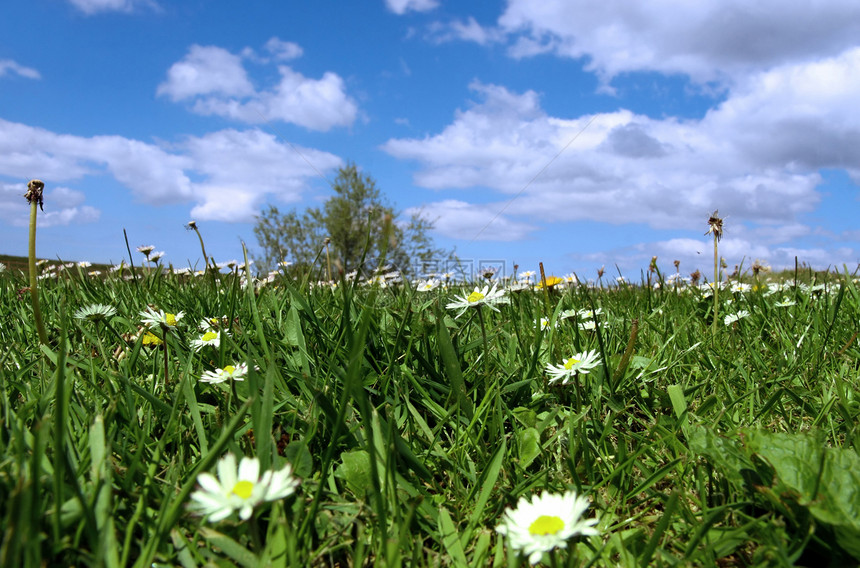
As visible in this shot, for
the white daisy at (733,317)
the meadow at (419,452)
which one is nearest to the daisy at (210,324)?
the meadow at (419,452)

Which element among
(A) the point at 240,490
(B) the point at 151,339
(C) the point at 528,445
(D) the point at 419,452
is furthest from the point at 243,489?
(B) the point at 151,339

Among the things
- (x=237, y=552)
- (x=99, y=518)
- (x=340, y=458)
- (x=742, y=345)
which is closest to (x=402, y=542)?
(x=237, y=552)

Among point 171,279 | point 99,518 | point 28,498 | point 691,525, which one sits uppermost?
point 171,279

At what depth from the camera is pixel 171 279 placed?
392cm

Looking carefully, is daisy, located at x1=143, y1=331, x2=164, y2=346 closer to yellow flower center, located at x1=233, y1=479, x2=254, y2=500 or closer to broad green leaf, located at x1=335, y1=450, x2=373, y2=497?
broad green leaf, located at x1=335, y1=450, x2=373, y2=497

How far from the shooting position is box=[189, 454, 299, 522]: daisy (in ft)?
3.45

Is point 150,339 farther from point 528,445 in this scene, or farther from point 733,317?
point 733,317

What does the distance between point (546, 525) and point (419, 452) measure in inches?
24.8

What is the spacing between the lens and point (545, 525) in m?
1.14

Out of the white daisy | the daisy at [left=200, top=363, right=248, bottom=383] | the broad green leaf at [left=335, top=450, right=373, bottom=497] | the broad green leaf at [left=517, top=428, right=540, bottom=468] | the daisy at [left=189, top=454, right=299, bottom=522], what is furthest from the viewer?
the white daisy

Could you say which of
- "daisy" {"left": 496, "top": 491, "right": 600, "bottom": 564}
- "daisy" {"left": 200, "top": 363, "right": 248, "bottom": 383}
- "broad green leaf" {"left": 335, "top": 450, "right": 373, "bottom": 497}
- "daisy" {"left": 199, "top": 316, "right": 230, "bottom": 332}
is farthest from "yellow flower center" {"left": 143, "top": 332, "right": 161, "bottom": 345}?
"daisy" {"left": 496, "top": 491, "right": 600, "bottom": 564}

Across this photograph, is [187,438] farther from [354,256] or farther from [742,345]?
[354,256]

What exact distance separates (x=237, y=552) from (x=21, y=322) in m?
2.51

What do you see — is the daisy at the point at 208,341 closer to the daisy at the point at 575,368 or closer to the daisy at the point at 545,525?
the daisy at the point at 575,368
